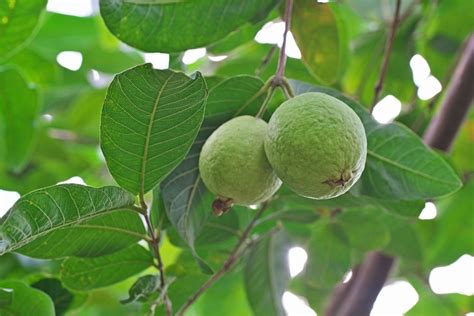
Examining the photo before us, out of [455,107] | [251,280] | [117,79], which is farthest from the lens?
[455,107]

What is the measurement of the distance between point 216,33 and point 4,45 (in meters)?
0.44

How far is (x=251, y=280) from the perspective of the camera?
5.53 ft

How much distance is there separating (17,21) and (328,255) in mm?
899

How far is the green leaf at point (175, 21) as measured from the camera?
47.6 inches

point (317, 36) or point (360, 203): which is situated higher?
point (317, 36)

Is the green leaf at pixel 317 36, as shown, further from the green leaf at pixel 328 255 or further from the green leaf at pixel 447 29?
the green leaf at pixel 447 29

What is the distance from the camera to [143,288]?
1.21 metres

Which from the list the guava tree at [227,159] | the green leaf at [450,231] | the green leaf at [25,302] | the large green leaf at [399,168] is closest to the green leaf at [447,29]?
the guava tree at [227,159]

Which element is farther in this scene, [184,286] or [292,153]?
[184,286]

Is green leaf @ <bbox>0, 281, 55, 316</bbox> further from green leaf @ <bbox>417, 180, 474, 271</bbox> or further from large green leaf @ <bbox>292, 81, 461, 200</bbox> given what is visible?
green leaf @ <bbox>417, 180, 474, 271</bbox>

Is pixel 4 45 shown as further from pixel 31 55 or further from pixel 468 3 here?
pixel 468 3

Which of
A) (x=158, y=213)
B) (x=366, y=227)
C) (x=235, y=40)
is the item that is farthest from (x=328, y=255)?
(x=158, y=213)

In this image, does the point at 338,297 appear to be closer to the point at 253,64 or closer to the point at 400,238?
the point at 400,238

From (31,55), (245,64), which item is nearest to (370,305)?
(245,64)
